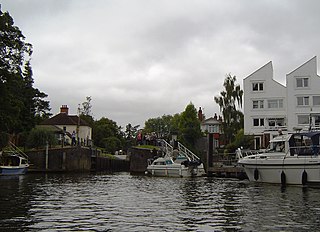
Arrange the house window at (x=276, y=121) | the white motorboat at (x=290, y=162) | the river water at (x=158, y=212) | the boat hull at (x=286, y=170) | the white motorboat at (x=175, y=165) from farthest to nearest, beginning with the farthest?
the house window at (x=276, y=121) < the white motorboat at (x=175, y=165) < the white motorboat at (x=290, y=162) < the boat hull at (x=286, y=170) < the river water at (x=158, y=212)

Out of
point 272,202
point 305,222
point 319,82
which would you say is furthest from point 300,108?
point 305,222

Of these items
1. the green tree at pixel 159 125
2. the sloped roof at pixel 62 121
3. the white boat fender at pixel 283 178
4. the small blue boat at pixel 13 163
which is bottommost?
the white boat fender at pixel 283 178

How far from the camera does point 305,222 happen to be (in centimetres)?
1662

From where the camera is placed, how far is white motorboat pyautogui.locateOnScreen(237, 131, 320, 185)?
33.2 meters

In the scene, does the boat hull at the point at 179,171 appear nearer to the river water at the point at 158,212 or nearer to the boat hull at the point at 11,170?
the boat hull at the point at 11,170

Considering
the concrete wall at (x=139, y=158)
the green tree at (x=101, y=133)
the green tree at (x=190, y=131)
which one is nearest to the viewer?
the concrete wall at (x=139, y=158)

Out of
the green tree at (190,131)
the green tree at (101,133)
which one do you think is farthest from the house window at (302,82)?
the green tree at (101,133)

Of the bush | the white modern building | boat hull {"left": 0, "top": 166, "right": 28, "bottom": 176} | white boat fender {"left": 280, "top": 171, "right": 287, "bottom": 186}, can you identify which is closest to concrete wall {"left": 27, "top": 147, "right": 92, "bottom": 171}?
the bush

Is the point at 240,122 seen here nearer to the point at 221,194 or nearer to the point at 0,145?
the point at 0,145

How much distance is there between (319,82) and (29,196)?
170ft

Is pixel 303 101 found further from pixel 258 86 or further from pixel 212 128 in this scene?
pixel 212 128

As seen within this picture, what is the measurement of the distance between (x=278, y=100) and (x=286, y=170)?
36690 millimetres

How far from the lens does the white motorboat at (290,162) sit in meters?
33.2

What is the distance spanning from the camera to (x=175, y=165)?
160 feet
